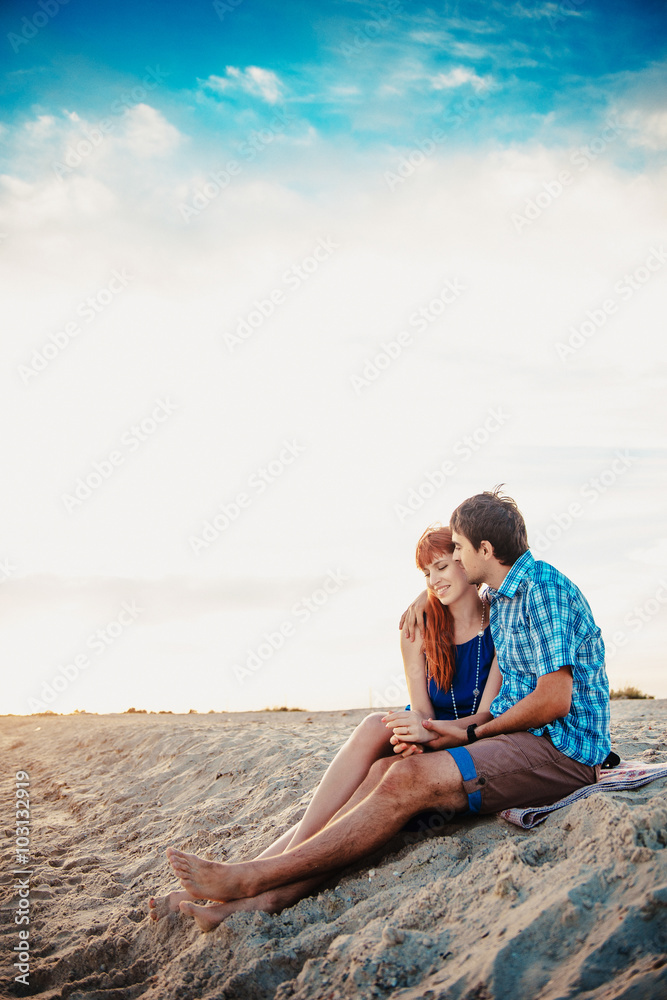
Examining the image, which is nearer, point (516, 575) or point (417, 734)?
point (417, 734)

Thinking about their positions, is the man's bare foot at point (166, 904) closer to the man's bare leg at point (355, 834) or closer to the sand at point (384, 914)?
the sand at point (384, 914)

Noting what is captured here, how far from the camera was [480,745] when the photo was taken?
3410 mm

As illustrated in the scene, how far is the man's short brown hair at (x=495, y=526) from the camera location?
3777mm

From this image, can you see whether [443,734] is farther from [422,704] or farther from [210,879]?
[210,879]

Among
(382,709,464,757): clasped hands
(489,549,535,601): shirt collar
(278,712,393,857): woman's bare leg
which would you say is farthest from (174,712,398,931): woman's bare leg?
(489,549,535,601): shirt collar

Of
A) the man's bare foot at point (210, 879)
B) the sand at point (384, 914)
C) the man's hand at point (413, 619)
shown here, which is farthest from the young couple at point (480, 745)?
the man's hand at point (413, 619)

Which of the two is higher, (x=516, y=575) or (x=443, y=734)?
(x=516, y=575)

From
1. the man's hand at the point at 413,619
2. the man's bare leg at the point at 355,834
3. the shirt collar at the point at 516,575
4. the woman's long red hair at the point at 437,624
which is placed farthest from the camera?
the man's hand at the point at 413,619

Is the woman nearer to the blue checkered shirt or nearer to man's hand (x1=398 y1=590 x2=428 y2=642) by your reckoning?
man's hand (x1=398 y1=590 x2=428 y2=642)

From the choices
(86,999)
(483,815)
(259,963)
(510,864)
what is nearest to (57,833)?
(86,999)

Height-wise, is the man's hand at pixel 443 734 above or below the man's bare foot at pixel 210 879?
above

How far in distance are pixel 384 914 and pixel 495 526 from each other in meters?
1.92

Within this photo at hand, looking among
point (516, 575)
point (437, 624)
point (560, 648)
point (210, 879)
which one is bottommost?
point (210, 879)

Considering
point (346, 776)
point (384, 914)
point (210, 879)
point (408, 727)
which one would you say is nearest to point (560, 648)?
point (408, 727)
